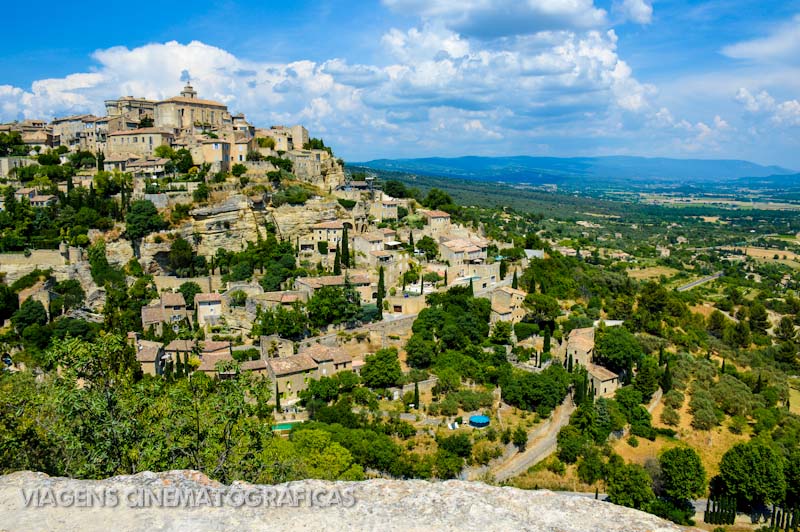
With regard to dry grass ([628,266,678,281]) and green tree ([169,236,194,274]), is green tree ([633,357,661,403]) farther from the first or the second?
dry grass ([628,266,678,281])

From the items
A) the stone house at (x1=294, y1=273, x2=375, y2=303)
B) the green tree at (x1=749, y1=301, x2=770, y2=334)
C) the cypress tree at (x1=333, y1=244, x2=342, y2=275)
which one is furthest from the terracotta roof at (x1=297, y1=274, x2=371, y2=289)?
the green tree at (x1=749, y1=301, x2=770, y2=334)

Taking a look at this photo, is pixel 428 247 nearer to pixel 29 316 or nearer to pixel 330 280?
pixel 330 280

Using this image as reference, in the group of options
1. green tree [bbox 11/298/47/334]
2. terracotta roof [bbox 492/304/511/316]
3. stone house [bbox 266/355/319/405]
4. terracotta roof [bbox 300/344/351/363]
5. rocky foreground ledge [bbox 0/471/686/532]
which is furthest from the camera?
terracotta roof [bbox 492/304/511/316]

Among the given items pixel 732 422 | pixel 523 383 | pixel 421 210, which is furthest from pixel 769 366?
pixel 421 210

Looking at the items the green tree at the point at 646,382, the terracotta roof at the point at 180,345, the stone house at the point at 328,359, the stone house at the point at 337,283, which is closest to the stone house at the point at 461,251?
the stone house at the point at 337,283

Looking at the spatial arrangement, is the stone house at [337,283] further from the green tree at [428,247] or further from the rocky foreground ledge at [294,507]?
the rocky foreground ledge at [294,507]

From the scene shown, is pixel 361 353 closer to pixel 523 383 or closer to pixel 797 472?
pixel 523 383
